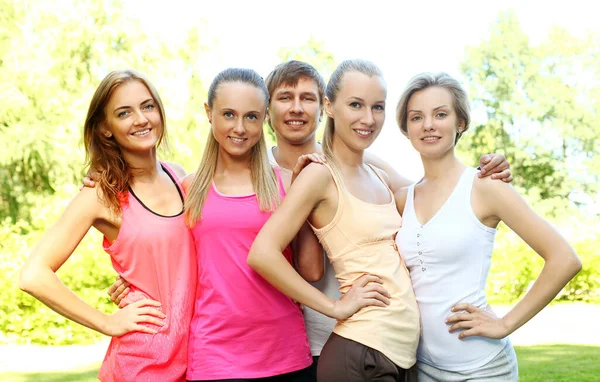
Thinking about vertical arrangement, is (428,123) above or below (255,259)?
above

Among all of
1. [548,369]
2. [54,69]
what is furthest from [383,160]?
[54,69]

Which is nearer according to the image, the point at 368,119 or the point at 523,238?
the point at 523,238

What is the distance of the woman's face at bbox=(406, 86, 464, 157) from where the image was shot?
305 cm

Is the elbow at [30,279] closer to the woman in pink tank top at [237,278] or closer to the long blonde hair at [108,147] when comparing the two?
the long blonde hair at [108,147]

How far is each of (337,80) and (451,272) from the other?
0.93m

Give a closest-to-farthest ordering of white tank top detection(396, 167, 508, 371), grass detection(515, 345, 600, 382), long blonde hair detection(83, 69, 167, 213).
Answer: white tank top detection(396, 167, 508, 371) → long blonde hair detection(83, 69, 167, 213) → grass detection(515, 345, 600, 382)

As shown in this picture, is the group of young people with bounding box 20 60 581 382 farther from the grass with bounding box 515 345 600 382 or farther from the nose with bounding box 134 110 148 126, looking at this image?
the grass with bounding box 515 345 600 382

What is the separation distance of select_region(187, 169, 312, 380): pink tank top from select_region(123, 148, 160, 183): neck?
13.0 inches

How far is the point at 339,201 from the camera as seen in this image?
288 cm

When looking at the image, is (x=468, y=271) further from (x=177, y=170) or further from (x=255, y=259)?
(x=177, y=170)

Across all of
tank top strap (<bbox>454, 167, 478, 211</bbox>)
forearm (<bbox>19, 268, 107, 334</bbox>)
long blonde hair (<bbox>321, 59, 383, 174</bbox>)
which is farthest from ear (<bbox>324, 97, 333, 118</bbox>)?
forearm (<bbox>19, 268, 107, 334</bbox>)

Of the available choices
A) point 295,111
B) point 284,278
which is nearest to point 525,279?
point 295,111

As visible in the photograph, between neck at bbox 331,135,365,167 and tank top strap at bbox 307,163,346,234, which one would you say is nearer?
tank top strap at bbox 307,163,346,234

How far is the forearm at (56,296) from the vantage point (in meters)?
2.90
